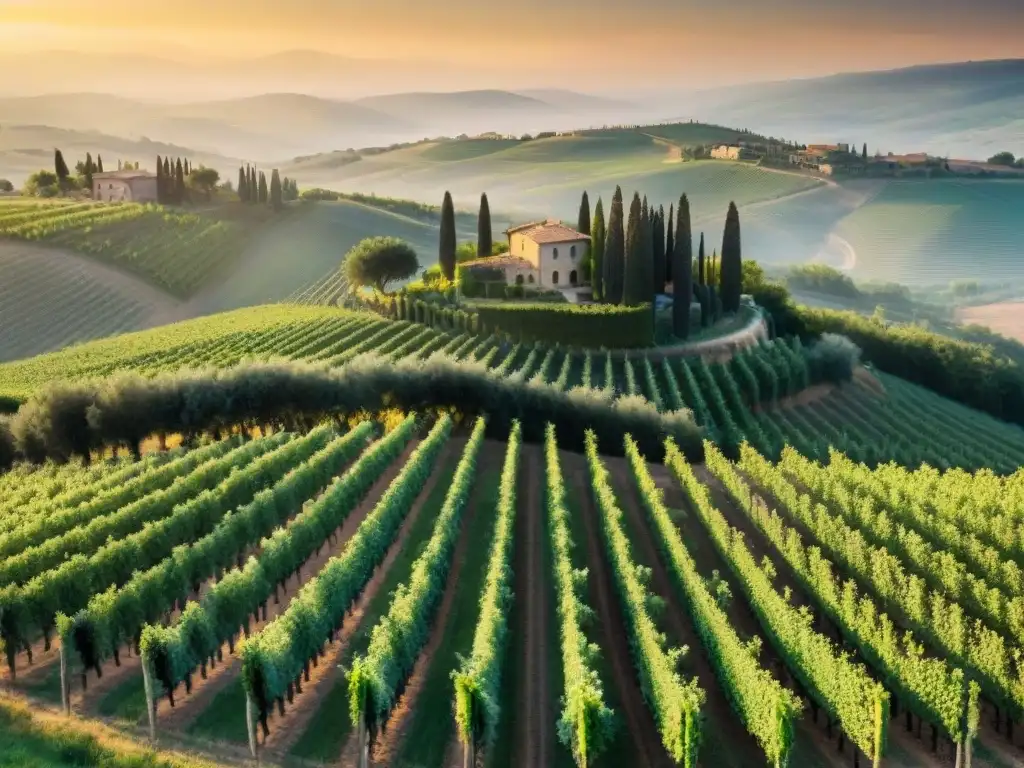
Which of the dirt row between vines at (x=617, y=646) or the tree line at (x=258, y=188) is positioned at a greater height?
the tree line at (x=258, y=188)

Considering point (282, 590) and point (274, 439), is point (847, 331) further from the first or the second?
point (282, 590)

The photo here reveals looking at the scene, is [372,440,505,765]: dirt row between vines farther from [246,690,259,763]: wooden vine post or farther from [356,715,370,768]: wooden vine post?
[246,690,259,763]: wooden vine post

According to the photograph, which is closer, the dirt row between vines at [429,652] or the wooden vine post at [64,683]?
the dirt row between vines at [429,652]

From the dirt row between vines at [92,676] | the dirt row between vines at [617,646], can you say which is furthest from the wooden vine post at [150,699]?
the dirt row between vines at [617,646]

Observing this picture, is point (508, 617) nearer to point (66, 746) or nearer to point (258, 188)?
point (66, 746)

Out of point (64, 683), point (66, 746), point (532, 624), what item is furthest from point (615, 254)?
point (66, 746)

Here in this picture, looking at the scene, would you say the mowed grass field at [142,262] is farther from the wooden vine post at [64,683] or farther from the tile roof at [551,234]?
the wooden vine post at [64,683]
